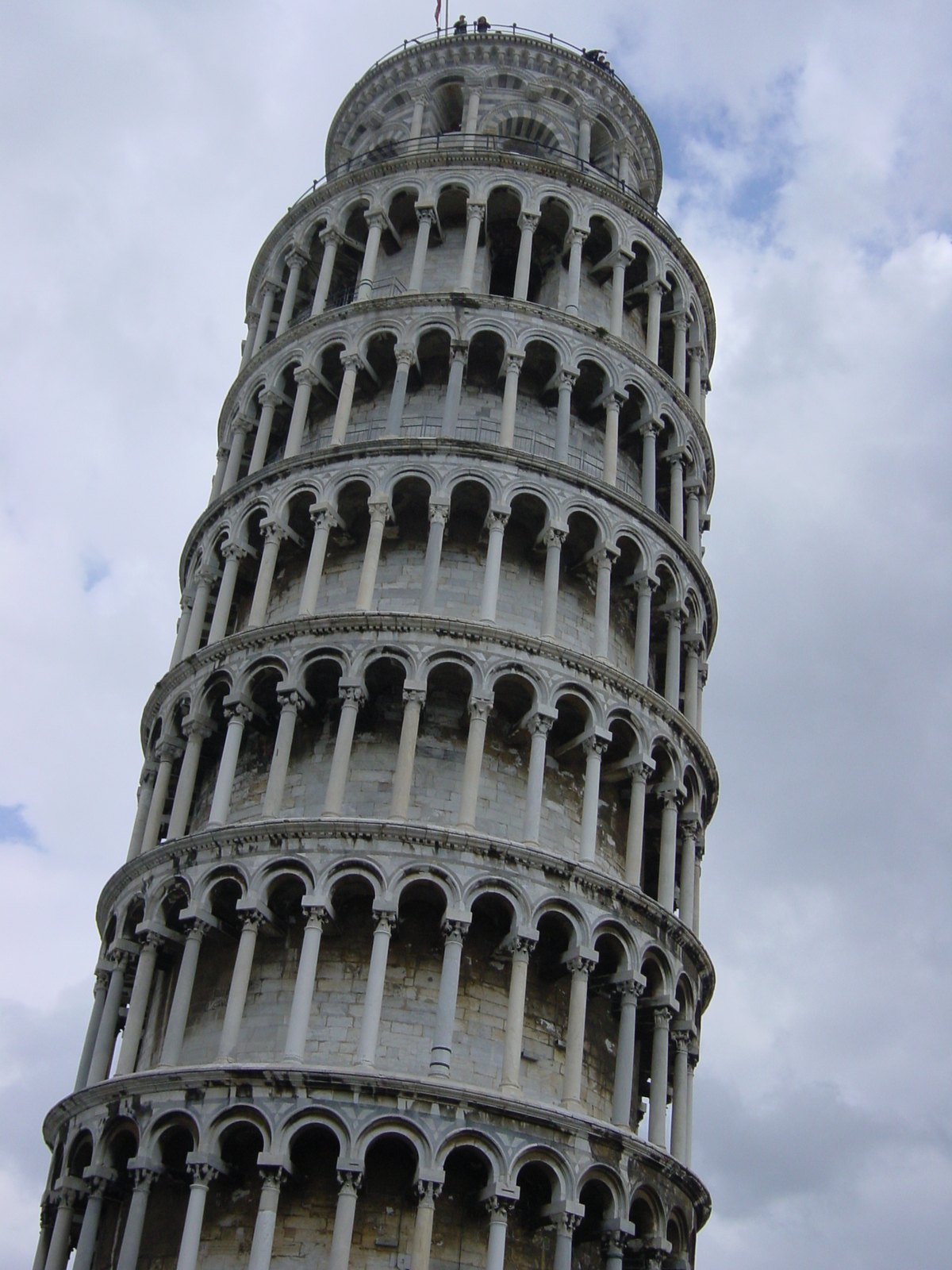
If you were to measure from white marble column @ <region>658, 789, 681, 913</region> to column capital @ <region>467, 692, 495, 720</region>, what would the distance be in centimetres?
402

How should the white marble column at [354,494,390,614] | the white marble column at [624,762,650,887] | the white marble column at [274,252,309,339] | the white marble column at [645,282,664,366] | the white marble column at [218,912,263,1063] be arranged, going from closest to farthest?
the white marble column at [218,912,263,1063]
the white marble column at [624,762,650,887]
the white marble column at [354,494,390,614]
the white marble column at [645,282,664,366]
the white marble column at [274,252,309,339]

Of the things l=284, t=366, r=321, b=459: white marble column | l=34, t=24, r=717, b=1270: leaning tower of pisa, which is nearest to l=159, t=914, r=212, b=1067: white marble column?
l=34, t=24, r=717, b=1270: leaning tower of pisa

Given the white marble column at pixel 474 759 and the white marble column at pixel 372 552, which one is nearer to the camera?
the white marble column at pixel 474 759

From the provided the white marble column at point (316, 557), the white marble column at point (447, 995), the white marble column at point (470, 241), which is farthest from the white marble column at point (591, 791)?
the white marble column at point (470, 241)

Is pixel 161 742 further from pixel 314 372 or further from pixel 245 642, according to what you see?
pixel 314 372

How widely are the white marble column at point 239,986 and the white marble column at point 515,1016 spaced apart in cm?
389

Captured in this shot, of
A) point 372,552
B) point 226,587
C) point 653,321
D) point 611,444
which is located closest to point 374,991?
point 372,552

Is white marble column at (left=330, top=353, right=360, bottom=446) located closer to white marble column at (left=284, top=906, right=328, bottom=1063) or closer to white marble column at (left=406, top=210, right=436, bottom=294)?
white marble column at (left=406, top=210, right=436, bottom=294)

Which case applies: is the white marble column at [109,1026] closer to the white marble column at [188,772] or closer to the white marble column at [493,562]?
the white marble column at [188,772]

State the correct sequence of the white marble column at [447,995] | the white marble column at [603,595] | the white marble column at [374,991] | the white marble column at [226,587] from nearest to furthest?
the white marble column at [374,991] → the white marble column at [447,995] → the white marble column at [603,595] → the white marble column at [226,587]

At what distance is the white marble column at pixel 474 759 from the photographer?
23.9 metres

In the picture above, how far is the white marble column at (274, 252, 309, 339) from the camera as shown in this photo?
33344mm

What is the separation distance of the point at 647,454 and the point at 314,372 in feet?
22.6

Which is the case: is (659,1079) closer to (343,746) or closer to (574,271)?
(343,746)
